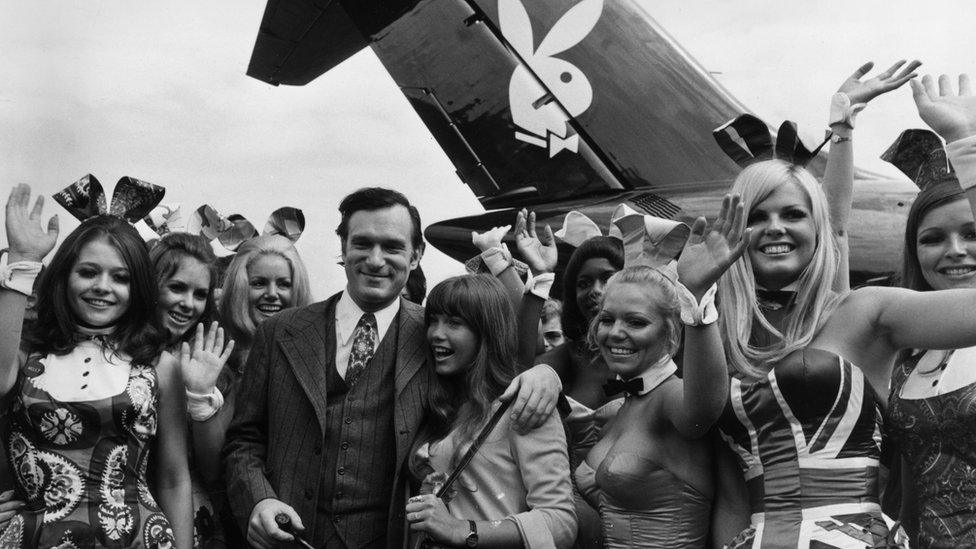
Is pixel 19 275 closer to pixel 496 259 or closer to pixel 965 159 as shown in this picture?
pixel 496 259

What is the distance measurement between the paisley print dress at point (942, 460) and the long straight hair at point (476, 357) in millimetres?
1309

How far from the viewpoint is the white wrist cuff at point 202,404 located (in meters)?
3.62

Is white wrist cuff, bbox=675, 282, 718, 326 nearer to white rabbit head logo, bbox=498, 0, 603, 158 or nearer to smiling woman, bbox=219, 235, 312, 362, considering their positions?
smiling woman, bbox=219, 235, 312, 362

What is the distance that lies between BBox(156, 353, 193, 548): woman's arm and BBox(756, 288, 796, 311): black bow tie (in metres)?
2.07

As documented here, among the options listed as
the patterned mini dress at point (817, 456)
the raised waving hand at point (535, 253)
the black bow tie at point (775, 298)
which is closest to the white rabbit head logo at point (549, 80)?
the raised waving hand at point (535, 253)

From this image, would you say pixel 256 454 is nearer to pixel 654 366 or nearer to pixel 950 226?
pixel 654 366

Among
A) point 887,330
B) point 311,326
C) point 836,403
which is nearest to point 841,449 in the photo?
point 836,403

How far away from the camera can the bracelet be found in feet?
10.8

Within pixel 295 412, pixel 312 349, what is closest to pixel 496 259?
pixel 312 349

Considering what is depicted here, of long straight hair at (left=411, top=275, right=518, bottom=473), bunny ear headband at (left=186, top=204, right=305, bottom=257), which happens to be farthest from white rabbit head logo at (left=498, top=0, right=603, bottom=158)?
long straight hair at (left=411, top=275, right=518, bottom=473)

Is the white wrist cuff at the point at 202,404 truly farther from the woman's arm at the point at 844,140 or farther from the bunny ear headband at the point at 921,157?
the bunny ear headband at the point at 921,157

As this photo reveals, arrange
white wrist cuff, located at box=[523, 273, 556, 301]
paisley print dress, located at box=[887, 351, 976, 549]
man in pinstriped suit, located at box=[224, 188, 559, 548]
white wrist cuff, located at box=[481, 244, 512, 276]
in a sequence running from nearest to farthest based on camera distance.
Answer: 1. paisley print dress, located at box=[887, 351, 976, 549]
2. man in pinstriped suit, located at box=[224, 188, 559, 548]
3. white wrist cuff, located at box=[523, 273, 556, 301]
4. white wrist cuff, located at box=[481, 244, 512, 276]

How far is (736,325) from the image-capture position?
9.98ft

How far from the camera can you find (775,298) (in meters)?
3.08
